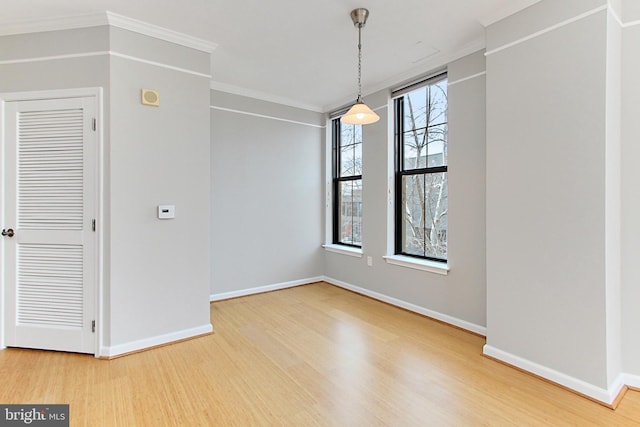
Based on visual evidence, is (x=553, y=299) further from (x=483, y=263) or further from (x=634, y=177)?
(x=634, y=177)

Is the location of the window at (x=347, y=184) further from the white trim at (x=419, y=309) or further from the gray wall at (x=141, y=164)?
the gray wall at (x=141, y=164)

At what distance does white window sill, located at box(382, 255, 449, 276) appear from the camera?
3284 mm

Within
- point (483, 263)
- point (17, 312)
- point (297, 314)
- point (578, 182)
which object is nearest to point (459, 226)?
point (483, 263)

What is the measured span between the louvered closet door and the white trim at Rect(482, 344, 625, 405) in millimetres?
3361

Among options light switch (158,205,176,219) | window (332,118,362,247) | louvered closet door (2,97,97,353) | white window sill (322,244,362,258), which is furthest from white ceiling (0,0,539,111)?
white window sill (322,244,362,258)

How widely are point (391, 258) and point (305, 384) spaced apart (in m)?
2.05

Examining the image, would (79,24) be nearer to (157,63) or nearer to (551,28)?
(157,63)

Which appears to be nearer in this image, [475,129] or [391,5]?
[391,5]

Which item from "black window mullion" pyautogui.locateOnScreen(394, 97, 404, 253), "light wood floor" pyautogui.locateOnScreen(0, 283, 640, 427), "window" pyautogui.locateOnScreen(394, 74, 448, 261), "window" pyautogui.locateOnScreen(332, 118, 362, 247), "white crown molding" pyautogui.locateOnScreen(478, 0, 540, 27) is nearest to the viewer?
"light wood floor" pyautogui.locateOnScreen(0, 283, 640, 427)

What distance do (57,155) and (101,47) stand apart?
0.97 m

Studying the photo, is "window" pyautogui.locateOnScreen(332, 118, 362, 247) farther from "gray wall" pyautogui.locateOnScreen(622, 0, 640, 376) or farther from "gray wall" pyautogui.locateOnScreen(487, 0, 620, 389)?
"gray wall" pyautogui.locateOnScreen(622, 0, 640, 376)

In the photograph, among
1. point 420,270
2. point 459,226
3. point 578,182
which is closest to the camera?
point 578,182

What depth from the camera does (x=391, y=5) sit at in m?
2.39

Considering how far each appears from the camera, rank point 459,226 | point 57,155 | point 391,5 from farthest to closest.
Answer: point 459,226, point 57,155, point 391,5
